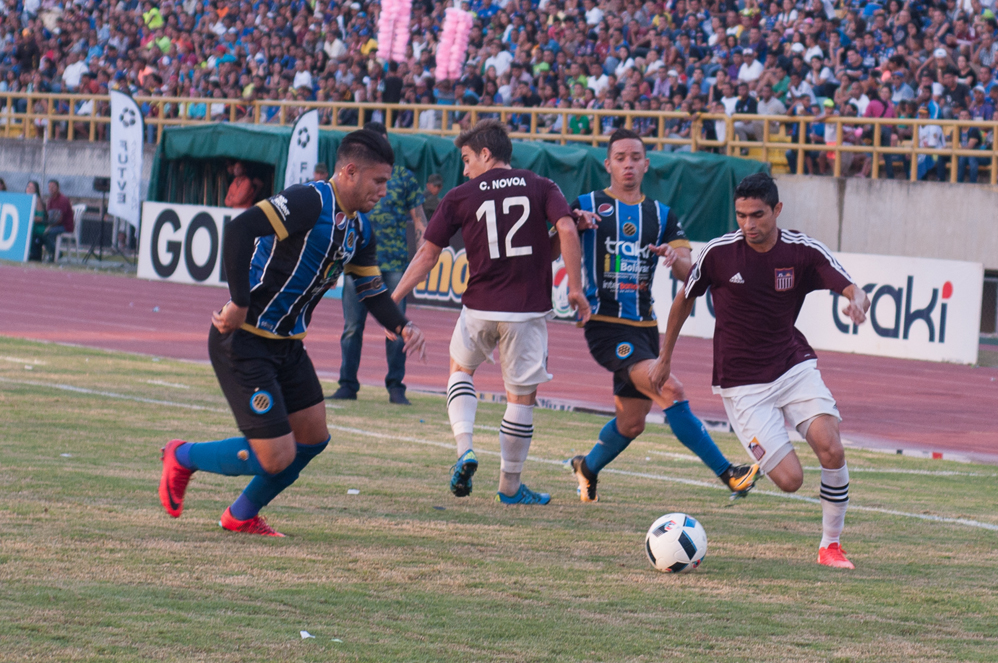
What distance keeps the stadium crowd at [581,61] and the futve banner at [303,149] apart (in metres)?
3.72

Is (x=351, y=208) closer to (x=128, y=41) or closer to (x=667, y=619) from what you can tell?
(x=667, y=619)

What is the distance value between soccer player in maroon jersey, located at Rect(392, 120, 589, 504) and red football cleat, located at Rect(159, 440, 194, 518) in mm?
1564

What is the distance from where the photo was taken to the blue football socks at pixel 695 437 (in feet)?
25.7

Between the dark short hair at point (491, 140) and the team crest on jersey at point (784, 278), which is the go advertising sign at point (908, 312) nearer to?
the dark short hair at point (491, 140)

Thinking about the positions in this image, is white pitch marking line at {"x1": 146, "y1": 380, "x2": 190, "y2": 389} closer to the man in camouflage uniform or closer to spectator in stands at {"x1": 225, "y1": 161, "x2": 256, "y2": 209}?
the man in camouflage uniform

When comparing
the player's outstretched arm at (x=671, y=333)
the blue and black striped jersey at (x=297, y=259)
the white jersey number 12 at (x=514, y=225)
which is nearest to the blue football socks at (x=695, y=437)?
the player's outstretched arm at (x=671, y=333)

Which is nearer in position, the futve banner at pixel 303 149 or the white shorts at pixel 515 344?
the white shorts at pixel 515 344

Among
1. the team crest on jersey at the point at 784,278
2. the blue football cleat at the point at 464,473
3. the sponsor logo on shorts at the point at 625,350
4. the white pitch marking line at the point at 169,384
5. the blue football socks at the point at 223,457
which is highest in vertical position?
the team crest on jersey at the point at 784,278

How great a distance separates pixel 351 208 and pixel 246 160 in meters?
22.2

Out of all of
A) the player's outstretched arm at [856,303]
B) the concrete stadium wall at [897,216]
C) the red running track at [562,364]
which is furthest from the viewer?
the concrete stadium wall at [897,216]

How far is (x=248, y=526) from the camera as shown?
640 cm

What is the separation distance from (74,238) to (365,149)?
26349 millimetres

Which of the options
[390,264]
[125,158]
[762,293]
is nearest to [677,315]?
[762,293]

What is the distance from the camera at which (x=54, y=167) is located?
33312 mm
